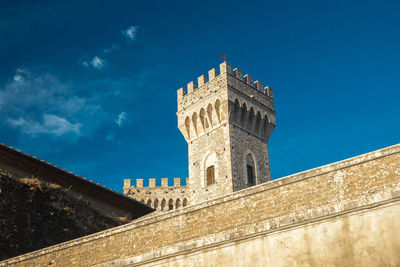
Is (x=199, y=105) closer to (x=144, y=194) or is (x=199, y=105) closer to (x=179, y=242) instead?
(x=144, y=194)

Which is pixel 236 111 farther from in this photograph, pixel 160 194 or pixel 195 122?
pixel 160 194

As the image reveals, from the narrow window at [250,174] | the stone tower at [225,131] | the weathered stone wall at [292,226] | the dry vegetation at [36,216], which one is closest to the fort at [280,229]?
the weathered stone wall at [292,226]

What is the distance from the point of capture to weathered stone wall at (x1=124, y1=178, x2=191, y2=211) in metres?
40.3

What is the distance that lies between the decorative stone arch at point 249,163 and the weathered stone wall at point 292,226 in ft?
60.9

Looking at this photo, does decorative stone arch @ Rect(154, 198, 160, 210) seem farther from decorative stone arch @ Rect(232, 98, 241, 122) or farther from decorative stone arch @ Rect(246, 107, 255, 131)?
decorative stone arch @ Rect(232, 98, 241, 122)

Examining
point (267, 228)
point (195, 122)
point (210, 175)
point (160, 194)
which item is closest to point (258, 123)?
point (195, 122)

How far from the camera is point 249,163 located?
29359mm

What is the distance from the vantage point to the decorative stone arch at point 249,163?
28.6 meters

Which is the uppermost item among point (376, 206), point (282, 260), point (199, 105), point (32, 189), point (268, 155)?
point (199, 105)

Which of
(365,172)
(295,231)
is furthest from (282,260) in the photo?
(365,172)

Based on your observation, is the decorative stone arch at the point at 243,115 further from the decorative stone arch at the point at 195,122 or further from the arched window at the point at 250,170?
the decorative stone arch at the point at 195,122

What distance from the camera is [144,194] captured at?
1607 inches

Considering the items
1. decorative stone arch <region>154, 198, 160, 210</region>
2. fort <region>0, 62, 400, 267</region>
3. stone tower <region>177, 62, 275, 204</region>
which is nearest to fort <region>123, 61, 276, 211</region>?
stone tower <region>177, 62, 275, 204</region>

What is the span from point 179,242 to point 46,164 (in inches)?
304
